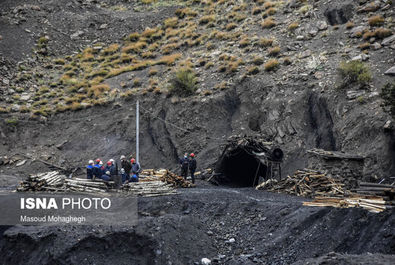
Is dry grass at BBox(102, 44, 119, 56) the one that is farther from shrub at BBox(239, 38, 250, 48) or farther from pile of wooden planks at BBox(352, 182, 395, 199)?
pile of wooden planks at BBox(352, 182, 395, 199)

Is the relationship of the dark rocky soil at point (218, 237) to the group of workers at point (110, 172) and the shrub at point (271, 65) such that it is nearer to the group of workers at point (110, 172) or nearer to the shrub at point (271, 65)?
the group of workers at point (110, 172)

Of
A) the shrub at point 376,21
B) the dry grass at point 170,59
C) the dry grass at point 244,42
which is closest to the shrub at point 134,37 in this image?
the dry grass at point 170,59

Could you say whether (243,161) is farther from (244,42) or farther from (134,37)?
(134,37)

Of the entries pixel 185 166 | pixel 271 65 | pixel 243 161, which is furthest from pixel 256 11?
pixel 185 166

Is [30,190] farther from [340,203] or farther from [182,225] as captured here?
[340,203]

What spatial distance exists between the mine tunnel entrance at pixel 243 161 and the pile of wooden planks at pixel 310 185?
8.51 feet

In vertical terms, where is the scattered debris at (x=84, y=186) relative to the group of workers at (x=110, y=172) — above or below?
below

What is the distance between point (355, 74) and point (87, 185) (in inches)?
691

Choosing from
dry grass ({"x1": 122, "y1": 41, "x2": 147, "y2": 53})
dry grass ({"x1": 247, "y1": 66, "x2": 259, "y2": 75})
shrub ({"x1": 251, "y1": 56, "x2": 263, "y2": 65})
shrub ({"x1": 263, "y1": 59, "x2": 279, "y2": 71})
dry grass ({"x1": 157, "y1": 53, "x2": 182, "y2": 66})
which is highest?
dry grass ({"x1": 122, "y1": 41, "x2": 147, "y2": 53})

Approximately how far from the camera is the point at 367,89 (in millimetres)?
26766

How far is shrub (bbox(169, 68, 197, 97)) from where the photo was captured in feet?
110

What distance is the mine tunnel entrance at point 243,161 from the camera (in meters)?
25.0

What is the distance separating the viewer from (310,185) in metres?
20.7

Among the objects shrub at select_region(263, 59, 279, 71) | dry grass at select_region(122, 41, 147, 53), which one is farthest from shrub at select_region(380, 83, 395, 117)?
dry grass at select_region(122, 41, 147, 53)
